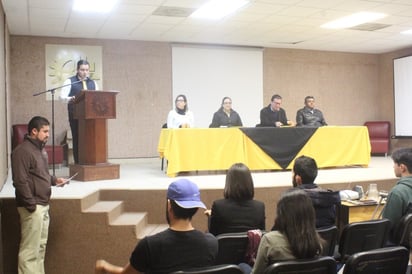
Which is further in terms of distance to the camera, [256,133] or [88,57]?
[88,57]

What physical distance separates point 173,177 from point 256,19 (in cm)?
308

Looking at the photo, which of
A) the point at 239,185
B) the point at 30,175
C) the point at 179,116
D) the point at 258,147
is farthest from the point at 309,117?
the point at 30,175

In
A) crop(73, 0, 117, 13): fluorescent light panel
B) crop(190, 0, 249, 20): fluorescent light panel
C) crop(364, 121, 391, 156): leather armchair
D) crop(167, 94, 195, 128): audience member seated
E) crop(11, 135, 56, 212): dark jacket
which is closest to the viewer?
crop(11, 135, 56, 212): dark jacket

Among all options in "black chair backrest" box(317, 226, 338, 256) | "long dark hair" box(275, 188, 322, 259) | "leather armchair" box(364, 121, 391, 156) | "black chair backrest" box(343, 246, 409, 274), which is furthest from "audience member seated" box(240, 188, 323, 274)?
"leather armchair" box(364, 121, 391, 156)

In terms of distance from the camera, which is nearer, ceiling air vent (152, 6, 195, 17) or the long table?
the long table

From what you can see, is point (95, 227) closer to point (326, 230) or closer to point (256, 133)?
point (326, 230)

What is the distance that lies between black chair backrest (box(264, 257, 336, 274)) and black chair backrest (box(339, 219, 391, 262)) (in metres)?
0.76

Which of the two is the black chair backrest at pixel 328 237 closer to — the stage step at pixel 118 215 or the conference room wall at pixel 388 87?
the stage step at pixel 118 215

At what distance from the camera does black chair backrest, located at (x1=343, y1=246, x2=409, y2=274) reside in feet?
6.68

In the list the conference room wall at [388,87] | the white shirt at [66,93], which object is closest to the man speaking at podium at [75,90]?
the white shirt at [66,93]

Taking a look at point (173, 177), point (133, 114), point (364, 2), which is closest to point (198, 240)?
point (173, 177)

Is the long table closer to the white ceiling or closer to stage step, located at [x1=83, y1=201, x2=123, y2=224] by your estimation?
stage step, located at [x1=83, y1=201, x2=123, y2=224]

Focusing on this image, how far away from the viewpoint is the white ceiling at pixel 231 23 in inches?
245

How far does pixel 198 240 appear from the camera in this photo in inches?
77.1
